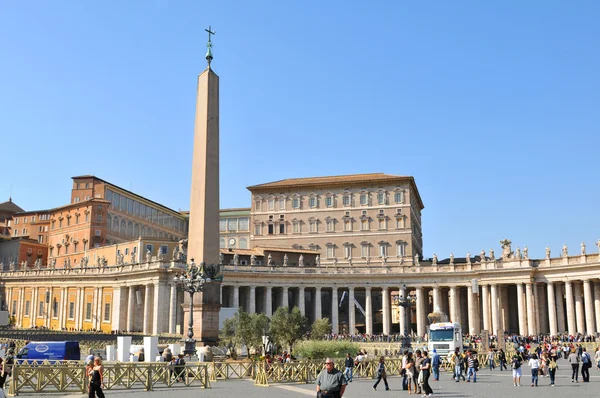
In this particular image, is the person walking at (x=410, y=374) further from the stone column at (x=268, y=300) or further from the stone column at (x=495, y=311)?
the stone column at (x=268, y=300)

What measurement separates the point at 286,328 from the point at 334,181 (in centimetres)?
4411

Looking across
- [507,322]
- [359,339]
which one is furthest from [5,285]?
[507,322]

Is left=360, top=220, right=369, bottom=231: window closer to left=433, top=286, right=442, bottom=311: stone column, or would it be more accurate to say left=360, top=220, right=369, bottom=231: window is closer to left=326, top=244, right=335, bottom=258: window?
left=326, top=244, right=335, bottom=258: window

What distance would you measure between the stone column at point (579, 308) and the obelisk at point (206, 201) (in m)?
37.3

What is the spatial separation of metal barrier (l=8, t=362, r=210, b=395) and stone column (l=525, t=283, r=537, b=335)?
4254cm

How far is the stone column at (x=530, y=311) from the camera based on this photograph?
56281 mm

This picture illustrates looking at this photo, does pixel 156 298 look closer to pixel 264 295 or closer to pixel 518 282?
pixel 264 295

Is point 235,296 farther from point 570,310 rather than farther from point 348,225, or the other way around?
point 570,310

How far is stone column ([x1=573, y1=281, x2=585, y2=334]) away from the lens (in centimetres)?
5425

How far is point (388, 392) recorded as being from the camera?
63.3 ft

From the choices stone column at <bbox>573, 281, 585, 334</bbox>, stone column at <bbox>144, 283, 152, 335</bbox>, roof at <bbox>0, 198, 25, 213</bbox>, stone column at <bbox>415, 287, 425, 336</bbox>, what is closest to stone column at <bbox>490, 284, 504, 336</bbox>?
stone column at <bbox>573, 281, 585, 334</bbox>

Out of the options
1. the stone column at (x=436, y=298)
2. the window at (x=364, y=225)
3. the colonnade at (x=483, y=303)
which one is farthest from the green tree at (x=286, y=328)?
the window at (x=364, y=225)

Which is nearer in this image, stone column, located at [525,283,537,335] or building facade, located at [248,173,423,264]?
stone column, located at [525,283,537,335]

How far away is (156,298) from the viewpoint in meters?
58.4
